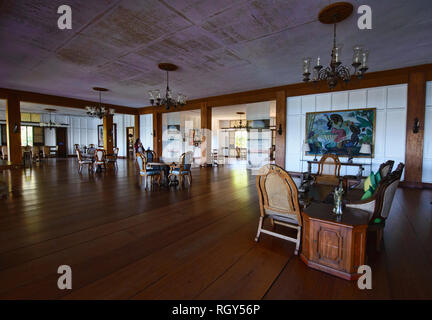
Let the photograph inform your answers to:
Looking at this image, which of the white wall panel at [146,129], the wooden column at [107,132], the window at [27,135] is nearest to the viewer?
the wooden column at [107,132]

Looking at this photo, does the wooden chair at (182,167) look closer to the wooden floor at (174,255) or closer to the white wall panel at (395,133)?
the wooden floor at (174,255)

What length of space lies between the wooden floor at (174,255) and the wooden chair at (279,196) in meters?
0.33

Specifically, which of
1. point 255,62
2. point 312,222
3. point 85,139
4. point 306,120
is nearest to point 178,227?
point 312,222

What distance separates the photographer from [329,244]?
6.15 feet

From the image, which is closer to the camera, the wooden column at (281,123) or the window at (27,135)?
the wooden column at (281,123)

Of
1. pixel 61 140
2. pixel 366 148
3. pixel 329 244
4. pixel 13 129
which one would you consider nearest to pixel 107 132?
pixel 13 129

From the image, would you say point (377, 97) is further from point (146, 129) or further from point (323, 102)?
point (146, 129)

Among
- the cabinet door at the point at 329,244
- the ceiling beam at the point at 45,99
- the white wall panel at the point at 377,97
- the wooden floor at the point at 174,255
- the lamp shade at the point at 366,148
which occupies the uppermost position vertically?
the ceiling beam at the point at 45,99

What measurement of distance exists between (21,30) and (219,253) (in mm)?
5202

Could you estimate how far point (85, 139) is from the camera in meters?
17.8

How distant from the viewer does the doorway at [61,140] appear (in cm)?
1686

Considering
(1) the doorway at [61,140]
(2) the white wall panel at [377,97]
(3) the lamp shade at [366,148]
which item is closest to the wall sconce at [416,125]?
(2) the white wall panel at [377,97]

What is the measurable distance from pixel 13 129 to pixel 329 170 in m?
11.6

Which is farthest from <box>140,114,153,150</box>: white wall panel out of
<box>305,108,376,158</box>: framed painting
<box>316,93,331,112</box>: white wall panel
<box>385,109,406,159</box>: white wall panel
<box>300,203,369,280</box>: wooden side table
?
<box>300,203,369,280</box>: wooden side table
